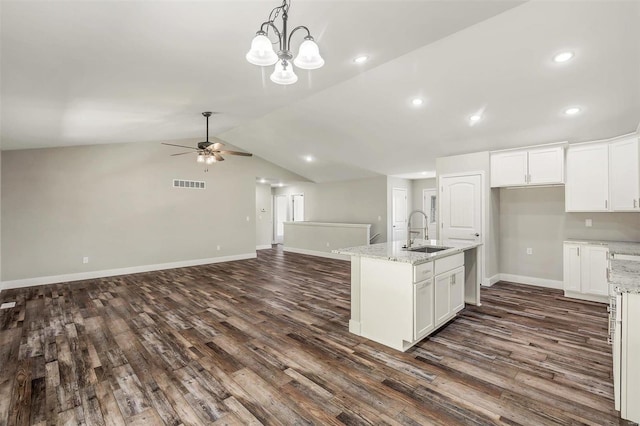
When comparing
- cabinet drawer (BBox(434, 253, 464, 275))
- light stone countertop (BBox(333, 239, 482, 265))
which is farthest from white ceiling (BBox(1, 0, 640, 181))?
cabinet drawer (BBox(434, 253, 464, 275))

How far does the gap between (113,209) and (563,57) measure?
24.4 feet

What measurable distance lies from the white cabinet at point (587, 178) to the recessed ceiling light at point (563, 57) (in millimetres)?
2016

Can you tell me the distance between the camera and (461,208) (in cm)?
534

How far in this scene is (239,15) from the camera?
1.95 m

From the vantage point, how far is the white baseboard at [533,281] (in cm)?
488

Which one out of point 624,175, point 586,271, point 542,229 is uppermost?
point 624,175

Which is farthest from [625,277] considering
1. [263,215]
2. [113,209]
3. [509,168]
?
[263,215]

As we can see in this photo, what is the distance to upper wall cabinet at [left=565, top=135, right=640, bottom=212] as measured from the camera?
3.79 meters

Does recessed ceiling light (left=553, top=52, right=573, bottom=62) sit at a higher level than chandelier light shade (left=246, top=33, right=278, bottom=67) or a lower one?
higher

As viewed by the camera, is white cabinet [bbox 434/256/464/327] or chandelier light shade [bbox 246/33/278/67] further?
white cabinet [bbox 434/256/464/327]

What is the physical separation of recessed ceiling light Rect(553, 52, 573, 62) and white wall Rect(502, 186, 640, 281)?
2642mm

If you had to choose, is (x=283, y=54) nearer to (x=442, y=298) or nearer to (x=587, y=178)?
(x=442, y=298)

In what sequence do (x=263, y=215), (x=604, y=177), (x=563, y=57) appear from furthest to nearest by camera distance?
(x=263, y=215)
(x=604, y=177)
(x=563, y=57)

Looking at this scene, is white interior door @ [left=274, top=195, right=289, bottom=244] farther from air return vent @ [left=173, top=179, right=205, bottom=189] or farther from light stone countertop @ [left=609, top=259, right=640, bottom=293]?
light stone countertop @ [left=609, top=259, right=640, bottom=293]
